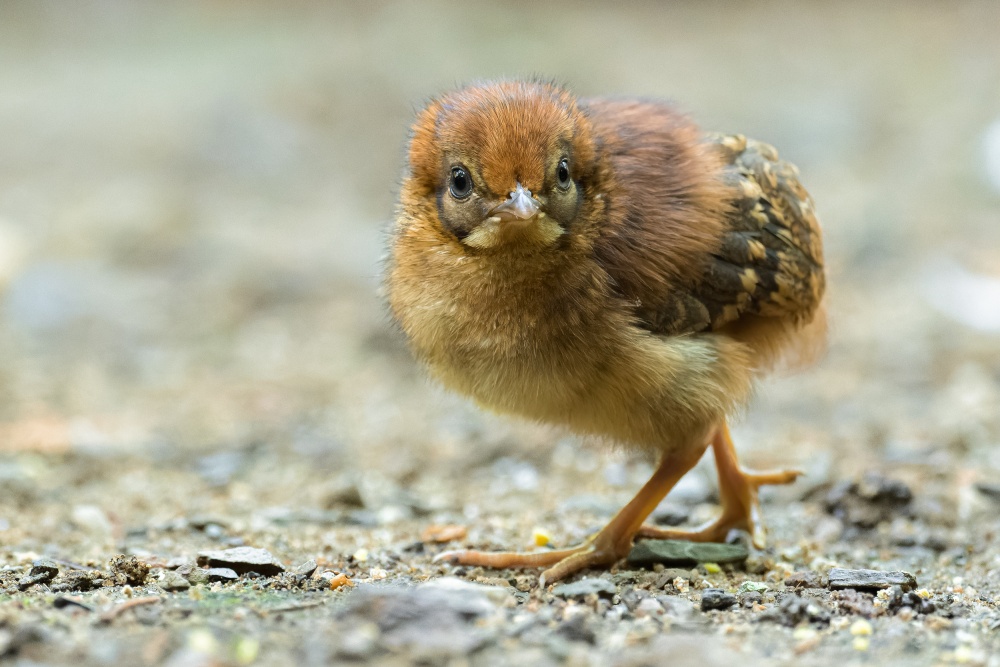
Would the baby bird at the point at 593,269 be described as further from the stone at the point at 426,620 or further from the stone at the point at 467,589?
the stone at the point at 426,620

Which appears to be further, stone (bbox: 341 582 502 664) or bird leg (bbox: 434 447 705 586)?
bird leg (bbox: 434 447 705 586)

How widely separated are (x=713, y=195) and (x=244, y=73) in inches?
470

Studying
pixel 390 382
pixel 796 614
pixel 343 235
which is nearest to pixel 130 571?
pixel 796 614

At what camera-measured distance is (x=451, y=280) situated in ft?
12.3

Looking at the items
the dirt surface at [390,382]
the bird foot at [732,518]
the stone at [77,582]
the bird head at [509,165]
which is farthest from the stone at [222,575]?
the bird foot at [732,518]

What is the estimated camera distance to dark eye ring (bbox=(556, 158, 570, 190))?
3607mm

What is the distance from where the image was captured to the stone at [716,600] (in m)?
3.44

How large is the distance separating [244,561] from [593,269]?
1.50m

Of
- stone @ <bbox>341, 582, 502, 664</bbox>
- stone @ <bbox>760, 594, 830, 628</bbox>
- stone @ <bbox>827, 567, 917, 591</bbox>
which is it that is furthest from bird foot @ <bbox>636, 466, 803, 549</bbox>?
stone @ <bbox>341, 582, 502, 664</bbox>

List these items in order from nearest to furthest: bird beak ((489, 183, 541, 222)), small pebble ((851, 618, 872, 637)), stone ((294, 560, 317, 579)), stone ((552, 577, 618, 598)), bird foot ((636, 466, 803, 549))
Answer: small pebble ((851, 618, 872, 637))
bird beak ((489, 183, 541, 222))
stone ((552, 577, 618, 598))
stone ((294, 560, 317, 579))
bird foot ((636, 466, 803, 549))

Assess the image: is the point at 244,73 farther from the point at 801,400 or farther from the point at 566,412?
the point at 566,412

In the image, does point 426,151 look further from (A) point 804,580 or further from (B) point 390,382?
(B) point 390,382

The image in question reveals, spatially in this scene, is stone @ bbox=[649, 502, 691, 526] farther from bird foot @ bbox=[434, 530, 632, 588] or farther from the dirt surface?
bird foot @ bbox=[434, 530, 632, 588]

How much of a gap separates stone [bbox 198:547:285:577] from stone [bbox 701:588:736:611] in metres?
1.38
